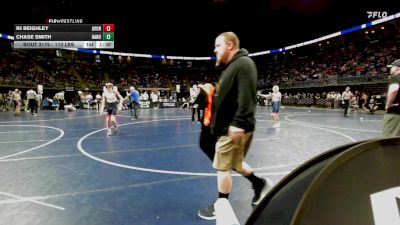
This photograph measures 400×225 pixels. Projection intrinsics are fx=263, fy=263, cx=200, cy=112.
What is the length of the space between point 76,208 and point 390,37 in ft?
137

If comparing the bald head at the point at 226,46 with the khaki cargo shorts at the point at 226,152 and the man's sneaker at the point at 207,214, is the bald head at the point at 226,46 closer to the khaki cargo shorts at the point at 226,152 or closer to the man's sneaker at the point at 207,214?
the khaki cargo shorts at the point at 226,152

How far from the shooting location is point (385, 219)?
28.4 inches

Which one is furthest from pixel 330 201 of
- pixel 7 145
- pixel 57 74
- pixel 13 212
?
pixel 57 74

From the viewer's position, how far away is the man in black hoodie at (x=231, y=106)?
2670mm

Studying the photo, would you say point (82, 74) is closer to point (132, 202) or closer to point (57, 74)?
point (57, 74)

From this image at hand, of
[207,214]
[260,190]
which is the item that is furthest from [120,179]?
[260,190]
